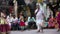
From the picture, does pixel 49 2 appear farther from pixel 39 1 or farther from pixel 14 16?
pixel 14 16

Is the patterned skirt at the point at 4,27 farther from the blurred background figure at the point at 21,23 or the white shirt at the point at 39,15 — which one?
the white shirt at the point at 39,15

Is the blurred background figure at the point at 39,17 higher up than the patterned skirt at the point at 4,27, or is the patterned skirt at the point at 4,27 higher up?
the blurred background figure at the point at 39,17

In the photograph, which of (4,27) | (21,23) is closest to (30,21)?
(21,23)

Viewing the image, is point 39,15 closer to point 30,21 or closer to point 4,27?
point 30,21

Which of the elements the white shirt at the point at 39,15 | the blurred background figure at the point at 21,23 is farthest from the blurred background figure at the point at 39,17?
the blurred background figure at the point at 21,23

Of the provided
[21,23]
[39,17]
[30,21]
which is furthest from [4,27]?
[39,17]

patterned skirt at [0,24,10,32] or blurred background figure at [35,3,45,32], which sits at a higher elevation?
blurred background figure at [35,3,45,32]

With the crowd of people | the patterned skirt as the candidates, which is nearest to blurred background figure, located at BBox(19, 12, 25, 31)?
the crowd of people

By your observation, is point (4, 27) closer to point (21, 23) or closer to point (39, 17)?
point (21, 23)

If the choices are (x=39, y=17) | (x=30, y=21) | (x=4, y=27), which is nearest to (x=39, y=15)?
(x=39, y=17)

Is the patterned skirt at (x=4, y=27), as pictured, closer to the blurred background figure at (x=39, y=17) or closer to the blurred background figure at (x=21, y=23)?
the blurred background figure at (x=21, y=23)

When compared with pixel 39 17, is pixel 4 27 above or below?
below

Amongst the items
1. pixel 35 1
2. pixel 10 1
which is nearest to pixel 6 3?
pixel 10 1

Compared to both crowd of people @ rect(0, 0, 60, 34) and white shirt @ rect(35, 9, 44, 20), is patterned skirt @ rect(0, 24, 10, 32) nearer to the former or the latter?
crowd of people @ rect(0, 0, 60, 34)
